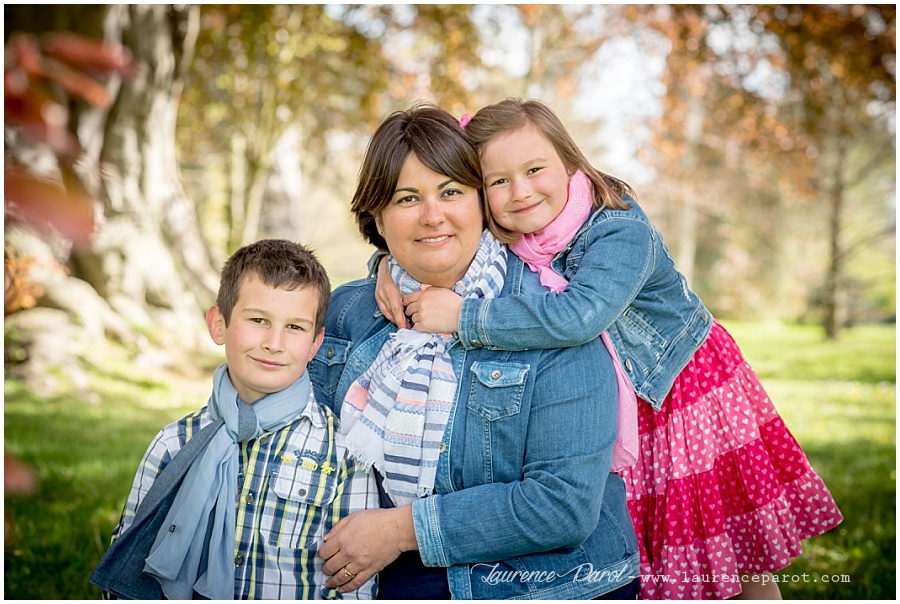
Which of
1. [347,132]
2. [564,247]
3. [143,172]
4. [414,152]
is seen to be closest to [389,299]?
[414,152]

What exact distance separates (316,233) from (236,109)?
11.2 metres

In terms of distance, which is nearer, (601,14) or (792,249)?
(601,14)

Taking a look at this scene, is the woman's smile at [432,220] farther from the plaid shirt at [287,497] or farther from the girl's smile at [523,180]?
the plaid shirt at [287,497]

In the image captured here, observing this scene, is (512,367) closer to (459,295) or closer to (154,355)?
(459,295)

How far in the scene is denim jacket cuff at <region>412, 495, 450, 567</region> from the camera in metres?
2.12

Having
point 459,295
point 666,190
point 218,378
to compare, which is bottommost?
point 218,378

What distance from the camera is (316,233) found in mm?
24188

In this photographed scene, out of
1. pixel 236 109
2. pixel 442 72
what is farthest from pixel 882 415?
pixel 236 109

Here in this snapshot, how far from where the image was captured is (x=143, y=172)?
7.94m

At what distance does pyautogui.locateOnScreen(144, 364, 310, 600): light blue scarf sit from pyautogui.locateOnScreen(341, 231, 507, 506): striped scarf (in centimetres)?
21

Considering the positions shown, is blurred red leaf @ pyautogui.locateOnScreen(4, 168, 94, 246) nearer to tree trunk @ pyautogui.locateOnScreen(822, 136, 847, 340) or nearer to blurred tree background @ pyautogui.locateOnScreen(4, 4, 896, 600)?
blurred tree background @ pyautogui.locateOnScreen(4, 4, 896, 600)

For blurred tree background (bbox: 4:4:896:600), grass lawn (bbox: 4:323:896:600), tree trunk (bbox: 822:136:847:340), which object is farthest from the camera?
tree trunk (bbox: 822:136:847:340)

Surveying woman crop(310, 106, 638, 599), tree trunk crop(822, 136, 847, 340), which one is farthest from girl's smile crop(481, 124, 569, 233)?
tree trunk crop(822, 136, 847, 340)

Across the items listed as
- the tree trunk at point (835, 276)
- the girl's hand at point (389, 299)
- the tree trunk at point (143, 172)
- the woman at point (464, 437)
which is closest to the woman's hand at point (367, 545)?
the woman at point (464, 437)
